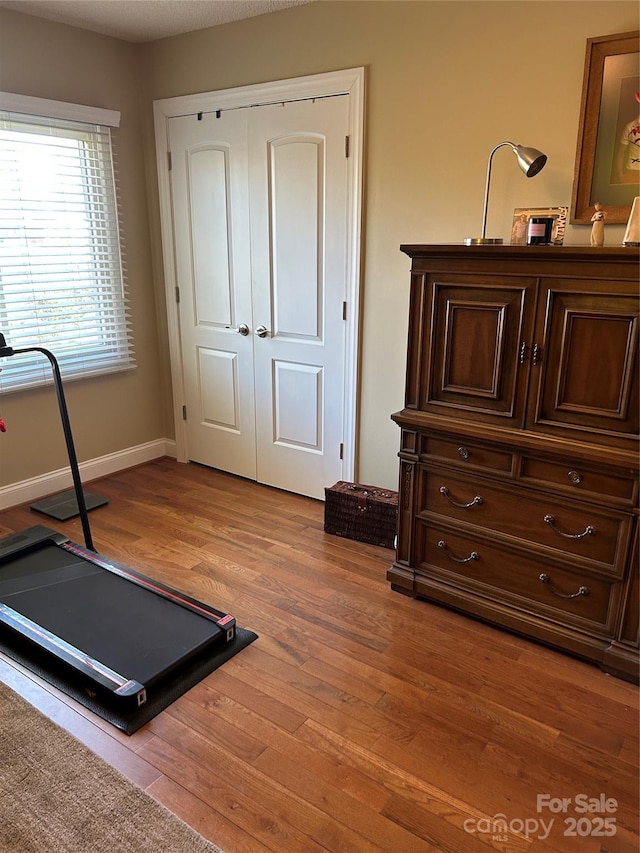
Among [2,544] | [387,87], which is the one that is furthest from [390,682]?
[387,87]

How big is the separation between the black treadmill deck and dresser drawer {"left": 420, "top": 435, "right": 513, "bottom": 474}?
107 centimetres

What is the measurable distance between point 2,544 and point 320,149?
255 cm

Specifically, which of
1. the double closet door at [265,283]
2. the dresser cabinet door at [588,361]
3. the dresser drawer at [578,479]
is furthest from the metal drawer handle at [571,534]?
the double closet door at [265,283]

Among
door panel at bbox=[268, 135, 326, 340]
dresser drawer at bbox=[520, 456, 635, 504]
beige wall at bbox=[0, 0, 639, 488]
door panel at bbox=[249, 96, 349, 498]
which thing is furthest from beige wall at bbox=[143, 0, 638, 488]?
dresser drawer at bbox=[520, 456, 635, 504]

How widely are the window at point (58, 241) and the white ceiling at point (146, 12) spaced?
0.44 metres

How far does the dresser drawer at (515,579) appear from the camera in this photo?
2.30 m

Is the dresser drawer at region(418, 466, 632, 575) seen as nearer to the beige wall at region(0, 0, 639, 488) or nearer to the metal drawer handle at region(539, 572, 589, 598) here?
the metal drawer handle at region(539, 572, 589, 598)

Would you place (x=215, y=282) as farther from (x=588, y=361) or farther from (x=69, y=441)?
(x=588, y=361)

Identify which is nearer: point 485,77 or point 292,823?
point 292,823

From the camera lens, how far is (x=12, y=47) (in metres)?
3.22

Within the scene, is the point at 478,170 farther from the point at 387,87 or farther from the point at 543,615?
the point at 543,615

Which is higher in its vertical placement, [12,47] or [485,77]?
[12,47]

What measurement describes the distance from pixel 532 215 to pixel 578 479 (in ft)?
3.75

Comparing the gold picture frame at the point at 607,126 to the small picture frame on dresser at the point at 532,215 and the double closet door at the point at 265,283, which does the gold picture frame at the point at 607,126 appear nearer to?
the small picture frame on dresser at the point at 532,215
